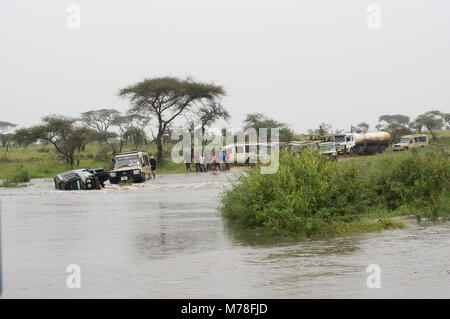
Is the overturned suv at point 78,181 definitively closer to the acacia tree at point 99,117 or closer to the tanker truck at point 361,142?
the tanker truck at point 361,142

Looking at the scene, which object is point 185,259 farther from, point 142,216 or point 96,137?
point 96,137

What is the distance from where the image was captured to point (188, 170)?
44.1m

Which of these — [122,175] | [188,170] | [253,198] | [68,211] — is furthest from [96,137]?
[253,198]

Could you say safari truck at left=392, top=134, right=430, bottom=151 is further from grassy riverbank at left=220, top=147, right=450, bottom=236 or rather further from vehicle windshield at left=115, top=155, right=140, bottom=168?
grassy riverbank at left=220, top=147, right=450, bottom=236

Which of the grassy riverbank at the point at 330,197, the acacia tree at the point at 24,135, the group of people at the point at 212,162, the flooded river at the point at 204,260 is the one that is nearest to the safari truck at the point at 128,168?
the group of people at the point at 212,162

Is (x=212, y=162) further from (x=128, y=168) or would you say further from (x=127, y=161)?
(x=128, y=168)

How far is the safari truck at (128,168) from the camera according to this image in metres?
31.8

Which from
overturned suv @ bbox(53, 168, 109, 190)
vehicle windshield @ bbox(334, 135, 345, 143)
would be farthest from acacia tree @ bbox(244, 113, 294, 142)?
overturned suv @ bbox(53, 168, 109, 190)

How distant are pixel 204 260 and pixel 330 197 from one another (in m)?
4.44

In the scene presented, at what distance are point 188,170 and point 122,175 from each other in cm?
1257

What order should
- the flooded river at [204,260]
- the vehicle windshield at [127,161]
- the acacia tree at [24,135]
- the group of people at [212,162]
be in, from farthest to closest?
the acacia tree at [24,135] → the group of people at [212,162] → the vehicle windshield at [127,161] → the flooded river at [204,260]

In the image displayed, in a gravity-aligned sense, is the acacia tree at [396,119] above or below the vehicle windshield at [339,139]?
above

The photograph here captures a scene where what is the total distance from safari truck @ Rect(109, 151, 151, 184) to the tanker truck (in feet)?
66.8

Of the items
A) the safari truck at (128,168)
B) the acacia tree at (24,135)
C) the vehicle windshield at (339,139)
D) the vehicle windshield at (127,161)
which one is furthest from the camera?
the vehicle windshield at (339,139)
